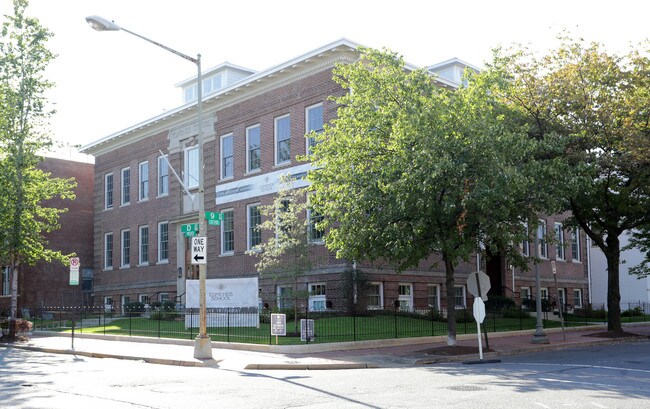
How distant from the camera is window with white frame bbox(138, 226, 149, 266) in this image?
4244 centimetres

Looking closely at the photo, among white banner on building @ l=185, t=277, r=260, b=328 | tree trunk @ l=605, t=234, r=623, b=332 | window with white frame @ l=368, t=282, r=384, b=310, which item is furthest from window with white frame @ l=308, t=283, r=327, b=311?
tree trunk @ l=605, t=234, r=623, b=332

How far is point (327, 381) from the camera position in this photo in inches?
580

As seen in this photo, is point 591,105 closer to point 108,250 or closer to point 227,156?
point 227,156

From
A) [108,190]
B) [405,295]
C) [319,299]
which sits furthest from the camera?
[108,190]

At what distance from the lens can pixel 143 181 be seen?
42.7 m

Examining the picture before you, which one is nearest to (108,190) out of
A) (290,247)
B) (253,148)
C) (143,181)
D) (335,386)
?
(143,181)

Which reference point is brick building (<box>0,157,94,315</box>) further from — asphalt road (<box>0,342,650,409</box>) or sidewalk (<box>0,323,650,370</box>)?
asphalt road (<box>0,342,650,409</box>)

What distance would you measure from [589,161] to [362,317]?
1076 centimetres

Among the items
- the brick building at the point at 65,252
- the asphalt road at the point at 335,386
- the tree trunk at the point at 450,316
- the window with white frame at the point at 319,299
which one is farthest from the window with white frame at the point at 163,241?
the tree trunk at the point at 450,316

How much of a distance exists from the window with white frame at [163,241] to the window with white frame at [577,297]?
1064 inches

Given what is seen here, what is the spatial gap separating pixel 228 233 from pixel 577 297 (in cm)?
2553

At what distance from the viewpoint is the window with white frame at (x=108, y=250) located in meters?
45.7

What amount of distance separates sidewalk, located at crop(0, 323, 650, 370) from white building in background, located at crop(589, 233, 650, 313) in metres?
24.3

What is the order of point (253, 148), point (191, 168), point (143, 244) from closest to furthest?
point (253, 148)
point (191, 168)
point (143, 244)
